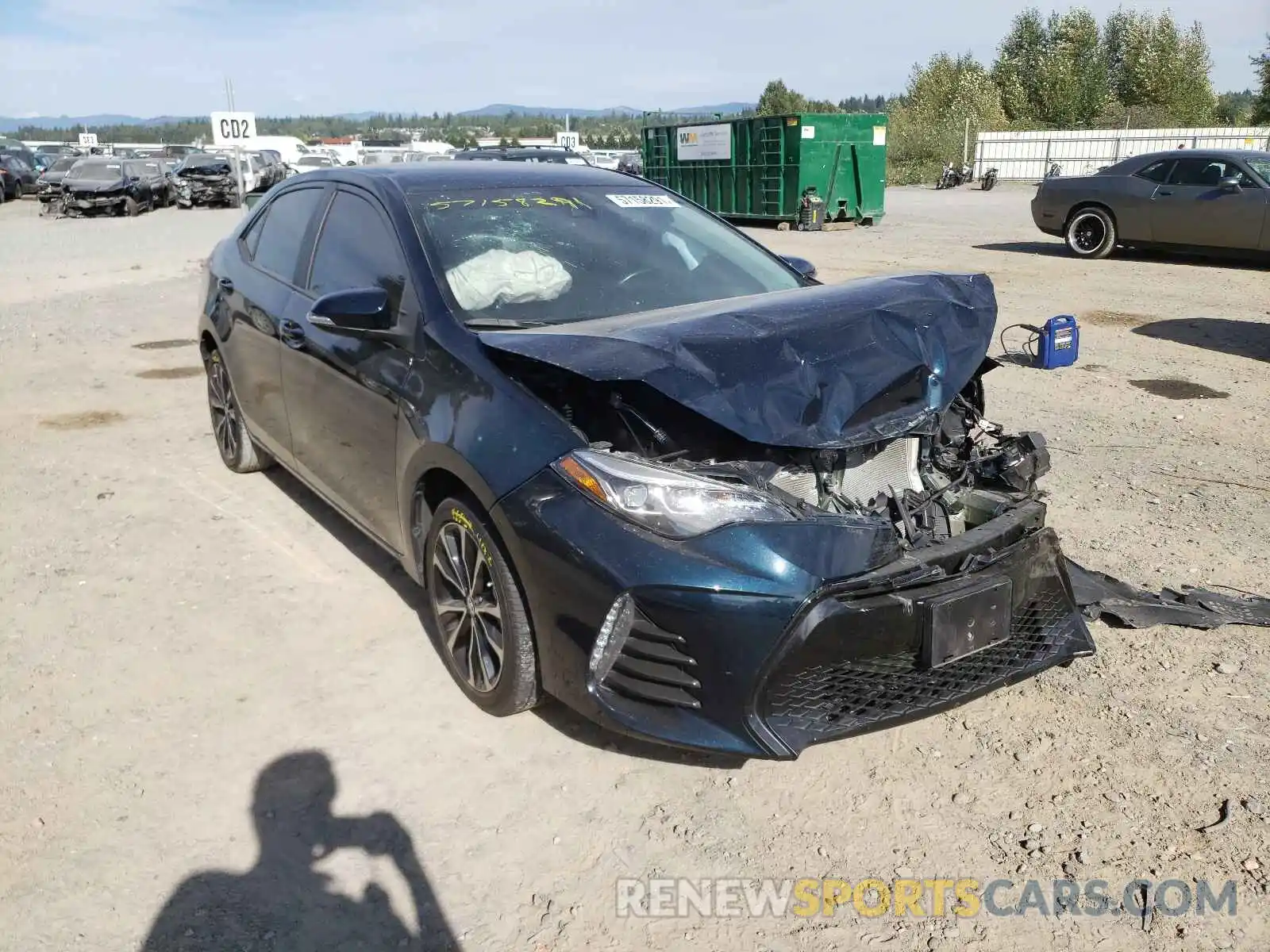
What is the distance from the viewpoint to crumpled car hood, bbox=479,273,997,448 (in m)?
2.90

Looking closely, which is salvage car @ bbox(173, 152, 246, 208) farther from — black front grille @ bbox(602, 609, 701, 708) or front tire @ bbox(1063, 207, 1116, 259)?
black front grille @ bbox(602, 609, 701, 708)

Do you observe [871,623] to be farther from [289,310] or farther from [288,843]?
[289,310]

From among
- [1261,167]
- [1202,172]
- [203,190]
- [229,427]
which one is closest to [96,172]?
[203,190]

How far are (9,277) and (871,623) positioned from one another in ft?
53.3

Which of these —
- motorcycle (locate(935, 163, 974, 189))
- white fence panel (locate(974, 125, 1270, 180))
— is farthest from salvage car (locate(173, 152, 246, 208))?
white fence panel (locate(974, 125, 1270, 180))

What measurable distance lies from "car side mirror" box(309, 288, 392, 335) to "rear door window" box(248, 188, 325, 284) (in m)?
1.08

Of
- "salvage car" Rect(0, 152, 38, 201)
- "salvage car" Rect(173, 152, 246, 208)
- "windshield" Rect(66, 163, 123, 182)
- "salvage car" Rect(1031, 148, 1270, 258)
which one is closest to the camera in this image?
"salvage car" Rect(1031, 148, 1270, 258)

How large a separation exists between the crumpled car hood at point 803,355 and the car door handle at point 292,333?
52.2 inches

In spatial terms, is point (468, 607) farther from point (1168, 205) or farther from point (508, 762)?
point (1168, 205)

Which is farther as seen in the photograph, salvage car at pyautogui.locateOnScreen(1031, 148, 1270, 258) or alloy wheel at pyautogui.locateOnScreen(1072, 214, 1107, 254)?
alloy wheel at pyautogui.locateOnScreen(1072, 214, 1107, 254)

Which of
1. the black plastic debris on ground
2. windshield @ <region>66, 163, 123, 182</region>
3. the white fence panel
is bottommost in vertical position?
the black plastic debris on ground

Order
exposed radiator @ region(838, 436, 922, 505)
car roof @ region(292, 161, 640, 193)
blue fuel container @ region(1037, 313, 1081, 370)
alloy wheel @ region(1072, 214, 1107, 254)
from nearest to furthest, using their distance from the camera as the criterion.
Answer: exposed radiator @ region(838, 436, 922, 505), car roof @ region(292, 161, 640, 193), blue fuel container @ region(1037, 313, 1081, 370), alloy wheel @ region(1072, 214, 1107, 254)

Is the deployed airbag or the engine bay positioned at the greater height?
the deployed airbag

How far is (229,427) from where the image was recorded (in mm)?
5871
